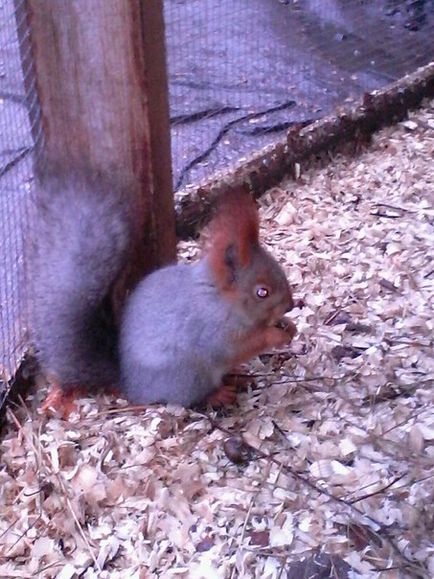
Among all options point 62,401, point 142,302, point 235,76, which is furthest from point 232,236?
point 235,76

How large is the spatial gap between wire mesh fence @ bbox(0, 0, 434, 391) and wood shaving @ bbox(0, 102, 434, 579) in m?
0.31

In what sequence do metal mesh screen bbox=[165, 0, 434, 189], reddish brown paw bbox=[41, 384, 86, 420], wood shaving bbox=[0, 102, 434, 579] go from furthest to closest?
metal mesh screen bbox=[165, 0, 434, 189], reddish brown paw bbox=[41, 384, 86, 420], wood shaving bbox=[0, 102, 434, 579]

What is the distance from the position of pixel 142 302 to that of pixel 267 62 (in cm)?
184

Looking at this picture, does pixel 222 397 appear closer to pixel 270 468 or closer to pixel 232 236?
pixel 270 468

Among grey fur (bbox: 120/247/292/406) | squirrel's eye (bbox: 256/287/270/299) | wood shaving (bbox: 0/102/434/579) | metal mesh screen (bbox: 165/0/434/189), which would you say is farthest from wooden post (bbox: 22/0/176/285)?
metal mesh screen (bbox: 165/0/434/189)

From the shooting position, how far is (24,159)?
99.1 inches

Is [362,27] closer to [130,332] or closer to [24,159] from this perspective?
→ [24,159]

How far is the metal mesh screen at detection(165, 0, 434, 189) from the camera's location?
2.89m

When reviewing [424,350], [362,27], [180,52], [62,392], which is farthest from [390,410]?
[362,27]

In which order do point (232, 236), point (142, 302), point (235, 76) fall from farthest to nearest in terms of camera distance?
point (235, 76) → point (142, 302) → point (232, 236)

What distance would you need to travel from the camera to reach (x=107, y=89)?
1.77 meters

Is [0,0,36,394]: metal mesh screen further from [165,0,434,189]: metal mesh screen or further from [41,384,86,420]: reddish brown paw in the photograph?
[165,0,434,189]: metal mesh screen

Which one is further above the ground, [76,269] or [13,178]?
[76,269]

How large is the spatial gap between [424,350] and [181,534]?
2.54ft
